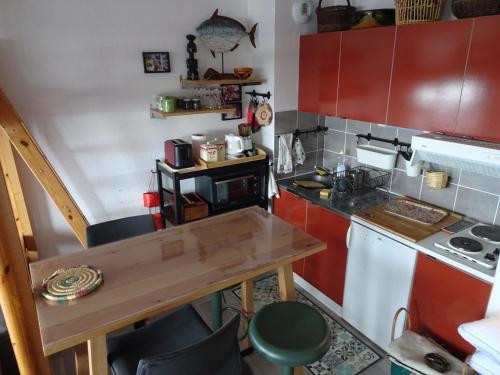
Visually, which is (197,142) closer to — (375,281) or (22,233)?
(22,233)

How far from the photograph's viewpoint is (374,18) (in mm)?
2346

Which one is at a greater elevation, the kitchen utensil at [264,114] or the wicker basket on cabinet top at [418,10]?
the wicker basket on cabinet top at [418,10]

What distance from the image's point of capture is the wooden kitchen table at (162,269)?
1315 millimetres

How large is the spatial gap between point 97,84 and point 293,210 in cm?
169

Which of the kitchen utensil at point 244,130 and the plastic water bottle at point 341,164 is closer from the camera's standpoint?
the plastic water bottle at point 341,164

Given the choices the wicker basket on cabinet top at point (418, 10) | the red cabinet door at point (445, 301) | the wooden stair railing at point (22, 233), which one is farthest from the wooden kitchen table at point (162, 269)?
the wicker basket on cabinet top at point (418, 10)

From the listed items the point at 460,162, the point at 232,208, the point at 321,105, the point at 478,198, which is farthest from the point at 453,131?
the point at 232,208

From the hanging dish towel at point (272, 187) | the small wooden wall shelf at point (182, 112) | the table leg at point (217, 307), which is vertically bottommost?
the table leg at point (217, 307)

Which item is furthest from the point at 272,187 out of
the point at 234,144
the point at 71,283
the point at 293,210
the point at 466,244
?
the point at 71,283

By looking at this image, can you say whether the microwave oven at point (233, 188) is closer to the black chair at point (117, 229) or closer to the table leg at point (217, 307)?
the black chair at point (117, 229)

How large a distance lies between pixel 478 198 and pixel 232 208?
1.68 m

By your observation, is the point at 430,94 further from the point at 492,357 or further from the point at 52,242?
the point at 52,242

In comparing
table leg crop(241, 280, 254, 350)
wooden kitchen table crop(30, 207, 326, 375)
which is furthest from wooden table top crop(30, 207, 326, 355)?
table leg crop(241, 280, 254, 350)

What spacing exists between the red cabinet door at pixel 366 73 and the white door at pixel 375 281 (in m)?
0.78
